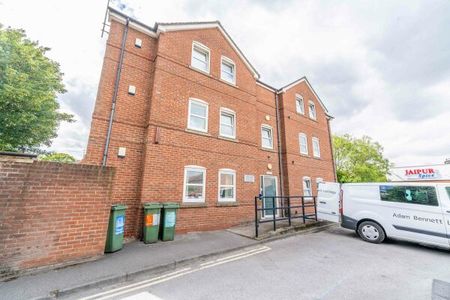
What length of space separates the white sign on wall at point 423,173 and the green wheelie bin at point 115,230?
19.3 meters

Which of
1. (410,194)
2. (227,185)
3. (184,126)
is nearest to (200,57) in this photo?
(184,126)

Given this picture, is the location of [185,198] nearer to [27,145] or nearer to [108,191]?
[108,191]

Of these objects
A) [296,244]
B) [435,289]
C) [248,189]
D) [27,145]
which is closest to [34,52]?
[27,145]

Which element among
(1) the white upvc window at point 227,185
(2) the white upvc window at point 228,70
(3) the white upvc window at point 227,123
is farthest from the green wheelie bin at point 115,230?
(2) the white upvc window at point 228,70

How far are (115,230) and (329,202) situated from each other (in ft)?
26.9

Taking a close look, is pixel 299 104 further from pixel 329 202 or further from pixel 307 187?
pixel 329 202

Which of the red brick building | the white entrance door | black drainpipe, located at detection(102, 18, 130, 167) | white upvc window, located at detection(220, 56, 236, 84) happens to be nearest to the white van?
the white entrance door

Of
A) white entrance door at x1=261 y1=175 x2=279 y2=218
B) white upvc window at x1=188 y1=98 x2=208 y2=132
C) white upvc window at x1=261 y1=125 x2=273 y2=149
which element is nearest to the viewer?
white upvc window at x1=188 y1=98 x2=208 y2=132

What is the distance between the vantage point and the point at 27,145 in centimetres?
1336

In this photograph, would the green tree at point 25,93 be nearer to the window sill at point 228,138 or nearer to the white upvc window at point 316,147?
the window sill at point 228,138

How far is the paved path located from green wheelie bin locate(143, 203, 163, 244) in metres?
1.93

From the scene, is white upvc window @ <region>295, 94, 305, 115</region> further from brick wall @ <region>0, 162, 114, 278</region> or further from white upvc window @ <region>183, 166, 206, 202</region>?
brick wall @ <region>0, 162, 114, 278</region>

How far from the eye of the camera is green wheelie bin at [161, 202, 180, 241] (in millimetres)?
6051

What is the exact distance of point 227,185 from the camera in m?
8.69
